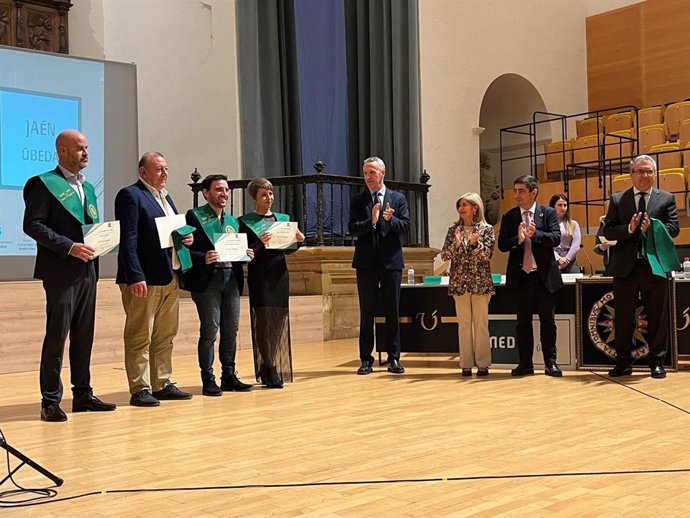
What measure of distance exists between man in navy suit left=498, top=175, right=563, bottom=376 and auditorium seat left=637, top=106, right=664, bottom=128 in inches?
277

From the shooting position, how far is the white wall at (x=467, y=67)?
1184 cm

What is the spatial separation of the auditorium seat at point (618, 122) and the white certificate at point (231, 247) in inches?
349

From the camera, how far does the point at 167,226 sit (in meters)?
4.88

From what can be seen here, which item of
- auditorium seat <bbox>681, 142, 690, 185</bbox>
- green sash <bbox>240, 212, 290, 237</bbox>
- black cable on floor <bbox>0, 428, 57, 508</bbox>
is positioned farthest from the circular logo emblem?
auditorium seat <bbox>681, 142, 690, 185</bbox>

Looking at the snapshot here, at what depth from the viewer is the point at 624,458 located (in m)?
3.28

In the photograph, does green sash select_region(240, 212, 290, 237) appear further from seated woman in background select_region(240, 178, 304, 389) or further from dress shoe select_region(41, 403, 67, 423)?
dress shoe select_region(41, 403, 67, 423)

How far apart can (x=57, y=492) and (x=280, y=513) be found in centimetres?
82

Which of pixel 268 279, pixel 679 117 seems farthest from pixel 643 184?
pixel 679 117

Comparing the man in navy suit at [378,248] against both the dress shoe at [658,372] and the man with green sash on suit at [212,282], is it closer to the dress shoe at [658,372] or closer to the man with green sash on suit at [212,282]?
the man with green sash on suit at [212,282]

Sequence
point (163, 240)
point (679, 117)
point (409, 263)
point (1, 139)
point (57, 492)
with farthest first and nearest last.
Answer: point (679, 117), point (409, 263), point (1, 139), point (163, 240), point (57, 492)

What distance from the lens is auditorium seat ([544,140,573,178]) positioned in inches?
494

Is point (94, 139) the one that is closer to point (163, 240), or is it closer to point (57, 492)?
point (163, 240)

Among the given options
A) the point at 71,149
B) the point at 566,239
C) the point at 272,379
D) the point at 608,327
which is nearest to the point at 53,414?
the point at 71,149

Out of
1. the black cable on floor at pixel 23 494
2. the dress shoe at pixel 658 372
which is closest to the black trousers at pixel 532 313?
the dress shoe at pixel 658 372
